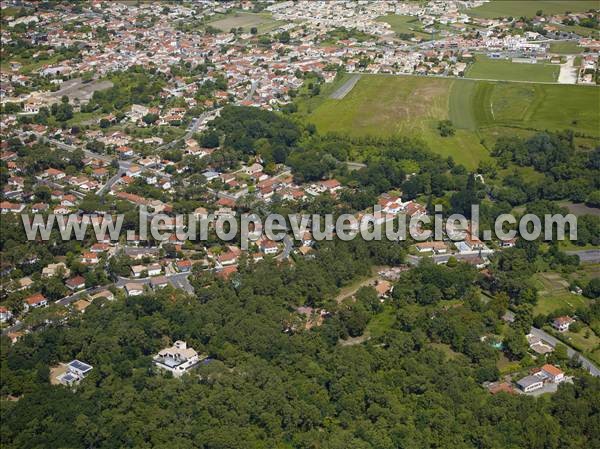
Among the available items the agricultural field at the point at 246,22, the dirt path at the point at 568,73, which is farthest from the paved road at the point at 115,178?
the agricultural field at the point at 246,22

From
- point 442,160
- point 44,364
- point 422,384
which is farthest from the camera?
point 442,160

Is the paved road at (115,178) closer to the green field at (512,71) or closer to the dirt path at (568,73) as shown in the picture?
the green field at (512,71)

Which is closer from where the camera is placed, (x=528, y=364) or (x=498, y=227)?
(x=528, y=364)

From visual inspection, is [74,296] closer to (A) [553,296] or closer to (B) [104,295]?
(B) [104,295]

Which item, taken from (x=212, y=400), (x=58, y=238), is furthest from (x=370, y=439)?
(x=58, y=238)

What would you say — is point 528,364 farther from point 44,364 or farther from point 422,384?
point 44,364

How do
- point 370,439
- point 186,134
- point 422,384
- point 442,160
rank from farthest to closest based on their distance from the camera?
1. point 186,134
2. point 442,160
3. point 422,384
4. point 370,439

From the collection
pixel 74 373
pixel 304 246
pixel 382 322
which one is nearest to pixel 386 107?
pixel 304 246
